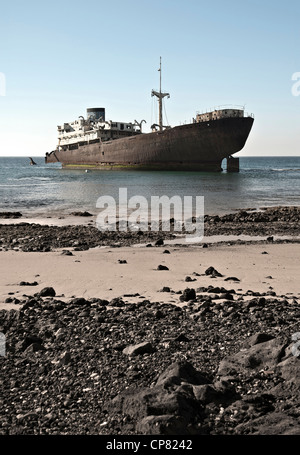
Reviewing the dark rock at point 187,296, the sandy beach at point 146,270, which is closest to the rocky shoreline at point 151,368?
the dark rock at point 187,296

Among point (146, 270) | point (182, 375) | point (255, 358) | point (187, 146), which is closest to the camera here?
point (182, 375)

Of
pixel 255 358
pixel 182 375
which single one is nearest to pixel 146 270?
pixel 255 358

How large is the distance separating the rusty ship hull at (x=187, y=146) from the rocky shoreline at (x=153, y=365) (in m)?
46.1

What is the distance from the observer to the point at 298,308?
5.86 metres

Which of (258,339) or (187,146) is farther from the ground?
(187,146)

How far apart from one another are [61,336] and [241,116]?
51.5m

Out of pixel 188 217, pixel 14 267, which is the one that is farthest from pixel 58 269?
pixel 188 217

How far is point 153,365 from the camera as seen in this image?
435cm

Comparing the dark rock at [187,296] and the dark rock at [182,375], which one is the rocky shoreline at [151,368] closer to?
the dark rock at [182,375]

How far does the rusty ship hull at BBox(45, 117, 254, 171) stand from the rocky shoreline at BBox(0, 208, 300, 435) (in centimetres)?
4607

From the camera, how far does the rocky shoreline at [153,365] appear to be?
3.46 m

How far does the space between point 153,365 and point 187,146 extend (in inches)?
1944

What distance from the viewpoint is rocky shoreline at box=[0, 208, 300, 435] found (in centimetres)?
346

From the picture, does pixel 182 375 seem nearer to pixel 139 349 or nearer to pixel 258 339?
pixel 139 349
